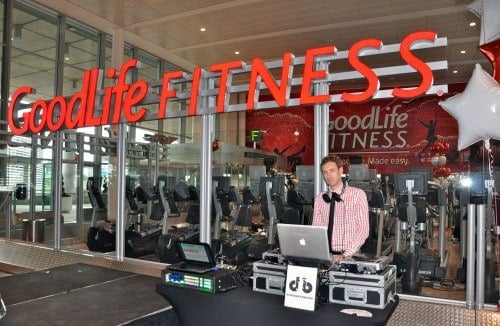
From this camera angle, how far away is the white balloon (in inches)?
130

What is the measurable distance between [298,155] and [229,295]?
1170 cm

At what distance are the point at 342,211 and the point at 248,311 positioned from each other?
3.50 feet

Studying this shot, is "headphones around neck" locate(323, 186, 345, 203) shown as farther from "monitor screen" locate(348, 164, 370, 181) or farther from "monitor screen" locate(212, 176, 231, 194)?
"monitor screen" locate(212, 176, 231, 194)

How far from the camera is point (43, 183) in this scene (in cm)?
913

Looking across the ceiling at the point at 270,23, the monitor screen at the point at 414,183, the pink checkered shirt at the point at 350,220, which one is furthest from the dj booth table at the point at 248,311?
the ceiling at the point at 270,23

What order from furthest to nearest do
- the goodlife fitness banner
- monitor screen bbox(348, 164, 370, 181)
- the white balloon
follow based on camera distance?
the goodlife fitness banner
monitor screen bbox(348, 164, 370, 181)
the white balloon

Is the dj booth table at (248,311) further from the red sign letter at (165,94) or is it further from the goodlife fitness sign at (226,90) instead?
the red sign letter at (165,94)

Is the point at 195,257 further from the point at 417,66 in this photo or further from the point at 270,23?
the point at 270,23

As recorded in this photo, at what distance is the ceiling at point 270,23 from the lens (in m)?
9.22

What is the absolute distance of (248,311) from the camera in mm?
2197

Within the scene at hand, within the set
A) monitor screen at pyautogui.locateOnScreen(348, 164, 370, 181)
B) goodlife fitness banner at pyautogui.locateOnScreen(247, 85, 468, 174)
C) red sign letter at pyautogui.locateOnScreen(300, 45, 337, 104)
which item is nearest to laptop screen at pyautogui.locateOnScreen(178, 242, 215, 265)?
red sign letter at pyautogui.locateOnScreen(300, 45, 337, 104)

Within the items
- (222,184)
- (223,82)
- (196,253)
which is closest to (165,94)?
(223,82)

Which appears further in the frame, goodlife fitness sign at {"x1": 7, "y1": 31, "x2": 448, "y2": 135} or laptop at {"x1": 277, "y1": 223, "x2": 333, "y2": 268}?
goodlife fitness sign at {"x1": 7, "y1": 31, "x2": 448, "y2": 135}

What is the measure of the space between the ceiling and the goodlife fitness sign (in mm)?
4099
